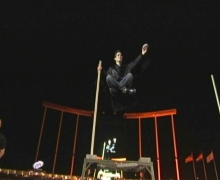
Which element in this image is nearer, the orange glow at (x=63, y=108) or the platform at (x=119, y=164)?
the platform at (x=119, y=164)

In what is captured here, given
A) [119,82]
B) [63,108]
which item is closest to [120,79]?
[119,82]

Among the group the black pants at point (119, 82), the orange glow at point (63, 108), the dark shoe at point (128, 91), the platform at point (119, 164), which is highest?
the orange glow at point (63, 108)

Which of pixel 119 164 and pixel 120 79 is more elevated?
pixel 120 79

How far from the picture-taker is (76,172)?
11.3 meters

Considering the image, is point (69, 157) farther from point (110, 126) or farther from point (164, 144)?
point (164, 144)

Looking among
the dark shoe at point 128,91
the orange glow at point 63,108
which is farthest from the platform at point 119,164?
the orange glow at point 63,108

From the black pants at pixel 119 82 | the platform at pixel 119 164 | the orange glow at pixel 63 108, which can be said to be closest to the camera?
the platform at pixel 119 164

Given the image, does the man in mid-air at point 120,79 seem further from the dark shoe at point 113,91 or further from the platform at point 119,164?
the platform at point 119,164

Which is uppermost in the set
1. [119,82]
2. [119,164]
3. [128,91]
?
[119,82]

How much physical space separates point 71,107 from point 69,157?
2777 millimetres

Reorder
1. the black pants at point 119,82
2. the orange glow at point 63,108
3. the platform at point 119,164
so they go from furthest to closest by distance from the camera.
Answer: the orange glow at point 63,108 → the black pants at point 119,82 → the platform at point 119,164

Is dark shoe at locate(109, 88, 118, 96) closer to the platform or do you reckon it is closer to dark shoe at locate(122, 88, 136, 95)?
dark shoe at locate(122, 88, 136, 95)

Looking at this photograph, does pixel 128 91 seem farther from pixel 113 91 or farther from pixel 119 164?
pixel 119 164

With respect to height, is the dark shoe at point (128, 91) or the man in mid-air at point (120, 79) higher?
the man in mid-air at point (120, 79)
